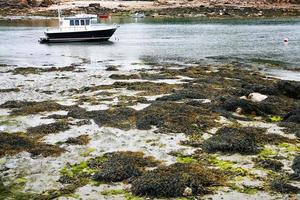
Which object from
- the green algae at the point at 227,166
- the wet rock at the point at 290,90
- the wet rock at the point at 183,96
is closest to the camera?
the green algae at the point at 227,166

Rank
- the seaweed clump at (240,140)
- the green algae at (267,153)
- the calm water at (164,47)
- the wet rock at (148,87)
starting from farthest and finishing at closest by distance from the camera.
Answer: the calm water at (164,47), the wet rock at (148,87), the seaweed clump at (240,140), the green algae at (267,153)

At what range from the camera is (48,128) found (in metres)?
14.5

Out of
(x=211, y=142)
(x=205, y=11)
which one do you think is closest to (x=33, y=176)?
(x=211, y=142)

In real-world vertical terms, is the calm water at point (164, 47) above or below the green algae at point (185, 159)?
below

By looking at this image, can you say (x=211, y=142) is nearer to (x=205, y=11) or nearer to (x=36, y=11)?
(x=205, y=11)

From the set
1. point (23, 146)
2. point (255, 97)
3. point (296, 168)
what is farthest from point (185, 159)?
point (255, 97)

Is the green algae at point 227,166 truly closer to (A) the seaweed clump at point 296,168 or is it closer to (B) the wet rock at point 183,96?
(A) the seaweed clump at point 296,168

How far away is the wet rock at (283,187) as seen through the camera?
31.7 ft

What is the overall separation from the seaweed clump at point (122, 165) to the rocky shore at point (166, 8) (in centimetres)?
7615

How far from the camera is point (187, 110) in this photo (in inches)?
639

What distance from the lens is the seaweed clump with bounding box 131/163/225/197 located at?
9688 millimetres

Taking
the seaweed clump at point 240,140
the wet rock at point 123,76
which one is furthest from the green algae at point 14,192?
the wet rock at point 123,76

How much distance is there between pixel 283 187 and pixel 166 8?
8824cm

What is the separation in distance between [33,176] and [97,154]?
203 centimetres
